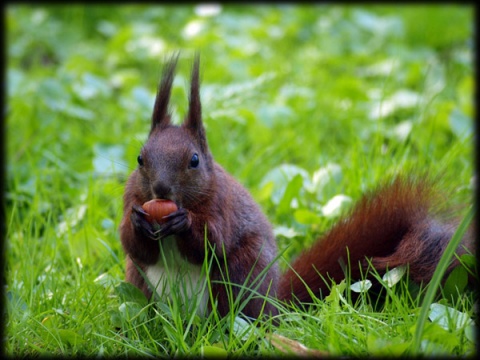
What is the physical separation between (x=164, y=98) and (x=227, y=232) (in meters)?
0.37

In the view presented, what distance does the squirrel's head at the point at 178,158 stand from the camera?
5.16 feet

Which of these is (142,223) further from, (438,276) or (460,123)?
(460,123)

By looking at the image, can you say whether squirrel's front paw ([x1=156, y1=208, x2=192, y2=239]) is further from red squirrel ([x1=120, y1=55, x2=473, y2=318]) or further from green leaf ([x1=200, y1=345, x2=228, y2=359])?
green leaf ([x1=200, y1=345, x2=228, y2=359])

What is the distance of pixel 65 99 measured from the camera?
2.93 meters

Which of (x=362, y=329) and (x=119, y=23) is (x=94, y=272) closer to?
(x=362, y=329)

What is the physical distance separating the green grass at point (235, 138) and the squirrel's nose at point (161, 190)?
0.73 ft

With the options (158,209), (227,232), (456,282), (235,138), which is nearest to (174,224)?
(158,209)

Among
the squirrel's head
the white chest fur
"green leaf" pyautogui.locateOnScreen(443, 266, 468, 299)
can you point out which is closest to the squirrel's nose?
the squirrel's head

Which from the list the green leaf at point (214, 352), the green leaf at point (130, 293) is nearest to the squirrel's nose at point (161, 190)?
the green leaf at point (130, 293)

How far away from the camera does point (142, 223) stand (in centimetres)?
153

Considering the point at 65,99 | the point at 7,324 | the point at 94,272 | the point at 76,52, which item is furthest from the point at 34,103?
the point at 7,324

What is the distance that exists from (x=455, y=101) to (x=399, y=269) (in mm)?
1662

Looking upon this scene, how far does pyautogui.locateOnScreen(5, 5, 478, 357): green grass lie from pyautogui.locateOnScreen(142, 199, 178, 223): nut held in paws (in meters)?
0.18

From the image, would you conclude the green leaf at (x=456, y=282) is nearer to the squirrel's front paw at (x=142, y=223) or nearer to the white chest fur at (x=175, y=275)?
the white chest fur at (x=175, y=275)
